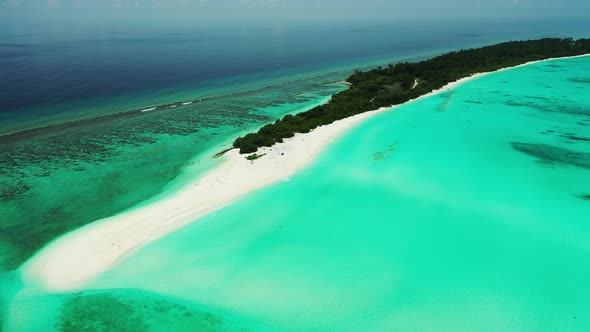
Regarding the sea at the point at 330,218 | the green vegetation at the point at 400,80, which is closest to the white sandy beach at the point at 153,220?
the sea at the point at 330,218

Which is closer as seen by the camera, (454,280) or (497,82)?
(454,280)

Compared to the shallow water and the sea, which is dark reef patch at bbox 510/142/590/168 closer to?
the sea

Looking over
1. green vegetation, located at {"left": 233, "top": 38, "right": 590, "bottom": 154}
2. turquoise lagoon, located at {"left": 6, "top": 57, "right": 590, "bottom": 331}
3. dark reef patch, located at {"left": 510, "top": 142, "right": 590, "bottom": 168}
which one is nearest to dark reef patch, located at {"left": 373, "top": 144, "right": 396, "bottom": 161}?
turquoise lagoon, located at {"left": 6, "top": 57, "right": 590, "bottom": 331}

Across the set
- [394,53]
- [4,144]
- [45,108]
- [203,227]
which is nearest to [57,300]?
[203,227]

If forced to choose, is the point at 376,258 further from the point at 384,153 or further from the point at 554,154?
the point at 554,154

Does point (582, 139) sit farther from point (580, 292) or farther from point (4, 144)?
point (4, 144)
